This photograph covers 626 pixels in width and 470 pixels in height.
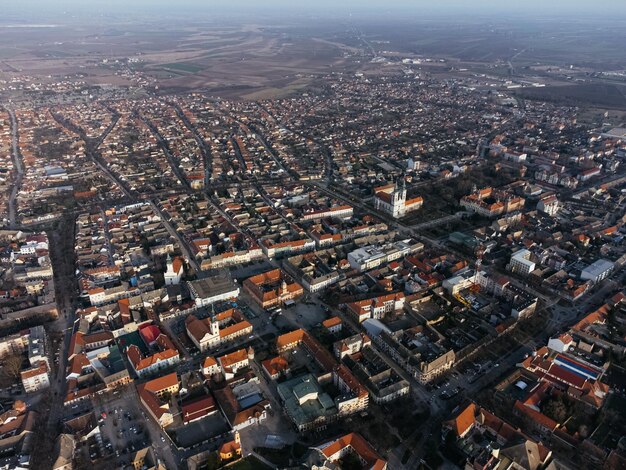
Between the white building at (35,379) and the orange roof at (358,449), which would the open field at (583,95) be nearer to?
the orange roof at (358,449)

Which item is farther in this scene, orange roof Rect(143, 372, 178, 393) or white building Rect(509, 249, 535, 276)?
white building Rect(509, 249, 535, 276)

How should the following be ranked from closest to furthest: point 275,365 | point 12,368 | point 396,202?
point 275,365 < point 12,368 < point 396,202

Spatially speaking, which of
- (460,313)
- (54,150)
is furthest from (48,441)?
(54,150)

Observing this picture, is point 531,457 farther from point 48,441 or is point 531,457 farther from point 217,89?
point 217,89

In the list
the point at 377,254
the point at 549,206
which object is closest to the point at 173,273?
the point at 377,254

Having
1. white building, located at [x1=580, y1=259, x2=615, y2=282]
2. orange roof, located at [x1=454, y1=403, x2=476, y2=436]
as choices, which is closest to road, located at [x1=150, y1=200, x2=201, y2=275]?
orange roof, located at [x1=454, y1=403, x2=476, y2=436]

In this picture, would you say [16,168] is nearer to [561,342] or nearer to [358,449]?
[358,449]

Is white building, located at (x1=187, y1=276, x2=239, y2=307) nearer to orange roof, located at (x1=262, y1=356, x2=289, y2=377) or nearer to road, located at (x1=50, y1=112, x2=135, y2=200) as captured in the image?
orange roof, located at (x1=262, y1=356, x2=289, y2=377)
